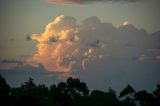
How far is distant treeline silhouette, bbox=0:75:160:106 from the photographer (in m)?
96.6

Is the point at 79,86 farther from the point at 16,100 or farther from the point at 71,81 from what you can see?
the point at 16,100

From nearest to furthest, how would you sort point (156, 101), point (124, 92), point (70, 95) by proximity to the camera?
point (156, 101), point (70, 95), point (124, 92)

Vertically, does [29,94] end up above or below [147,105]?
above

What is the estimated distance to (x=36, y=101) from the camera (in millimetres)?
97125

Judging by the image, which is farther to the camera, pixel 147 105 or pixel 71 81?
pixel 71 81

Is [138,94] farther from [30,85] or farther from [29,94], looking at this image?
[29,94]

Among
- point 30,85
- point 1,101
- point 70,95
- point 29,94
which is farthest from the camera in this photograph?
point 30,85

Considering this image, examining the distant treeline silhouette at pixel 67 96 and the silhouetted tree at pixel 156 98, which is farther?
the silhouetted tree at pixel 156 98

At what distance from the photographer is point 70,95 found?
152000 mm

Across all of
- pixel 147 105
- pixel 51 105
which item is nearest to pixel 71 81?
pixel 147 105

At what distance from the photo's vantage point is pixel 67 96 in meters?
146

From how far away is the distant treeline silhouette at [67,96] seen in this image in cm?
9656

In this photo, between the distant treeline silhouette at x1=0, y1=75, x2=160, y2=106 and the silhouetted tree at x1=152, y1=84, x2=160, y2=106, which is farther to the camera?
the silhouetted tree at x1=152, y1=84, x2=160, y2=106

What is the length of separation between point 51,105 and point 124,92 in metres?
82.5
